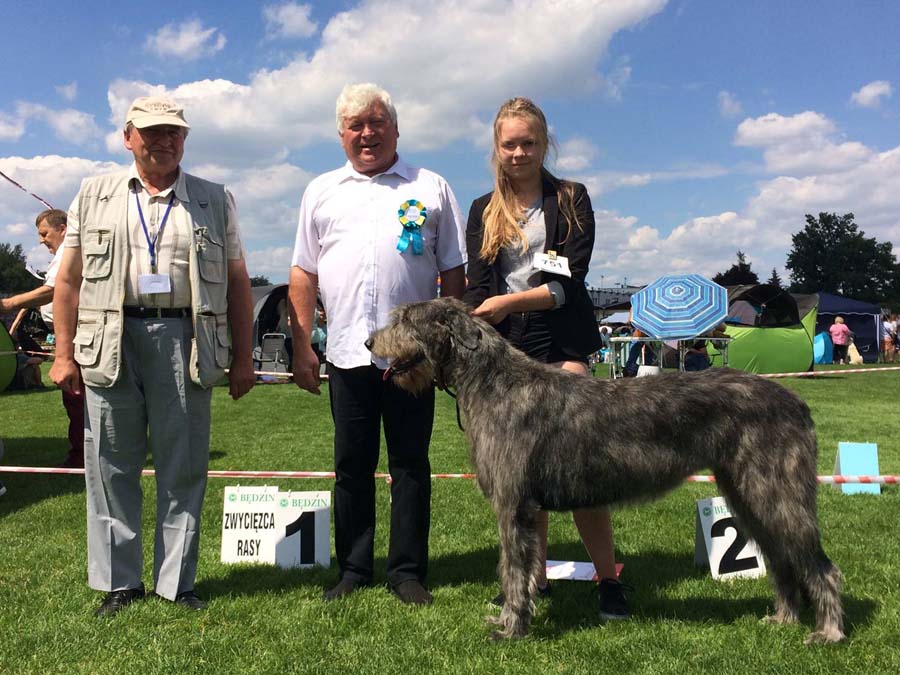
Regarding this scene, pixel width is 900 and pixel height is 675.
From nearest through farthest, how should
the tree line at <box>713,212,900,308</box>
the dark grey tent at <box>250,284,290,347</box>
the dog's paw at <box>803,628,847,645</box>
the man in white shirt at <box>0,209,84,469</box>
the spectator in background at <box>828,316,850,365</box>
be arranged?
the dog's paw at <box>803,628,847,645</box> < the man in white shirt at <box>0,209,84,469</box> < the dark grey tent at <box>250,284,290,347</box> < the spectator in background at <box>828,316,850,365</box> < the tree line at <box>713,212,900,308</box>

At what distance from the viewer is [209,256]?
3.76 metres

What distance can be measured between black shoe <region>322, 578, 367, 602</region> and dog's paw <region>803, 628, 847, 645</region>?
248 centimetres

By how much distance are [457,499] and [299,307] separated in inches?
115

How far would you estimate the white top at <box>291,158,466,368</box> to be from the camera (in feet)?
12.8

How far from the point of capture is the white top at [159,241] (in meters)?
3.65

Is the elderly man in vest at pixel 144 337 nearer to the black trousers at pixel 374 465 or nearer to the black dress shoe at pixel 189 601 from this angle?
the black dress shoe at pixel 189 601

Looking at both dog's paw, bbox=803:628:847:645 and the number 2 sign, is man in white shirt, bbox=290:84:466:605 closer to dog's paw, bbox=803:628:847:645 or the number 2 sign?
the number 2 sign

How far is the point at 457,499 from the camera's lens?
631 centimetres

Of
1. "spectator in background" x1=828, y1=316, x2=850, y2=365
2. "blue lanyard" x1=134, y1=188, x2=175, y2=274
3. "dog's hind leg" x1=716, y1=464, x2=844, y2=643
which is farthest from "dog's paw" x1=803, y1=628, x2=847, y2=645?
"spectator in background" x1=828, y1=316, x2=850, y2=365

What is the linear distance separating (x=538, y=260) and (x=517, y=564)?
159 cm

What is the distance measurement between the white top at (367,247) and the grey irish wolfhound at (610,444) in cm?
44

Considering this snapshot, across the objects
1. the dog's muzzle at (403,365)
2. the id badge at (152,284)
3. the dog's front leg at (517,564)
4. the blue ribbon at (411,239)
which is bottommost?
the dog's front leg at (517,564)

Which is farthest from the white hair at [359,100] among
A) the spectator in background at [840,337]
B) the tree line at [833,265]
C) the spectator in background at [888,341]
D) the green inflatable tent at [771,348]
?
the tree line at [833,265]

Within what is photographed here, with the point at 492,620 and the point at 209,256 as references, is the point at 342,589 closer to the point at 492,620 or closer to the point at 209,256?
the point at 492,620
